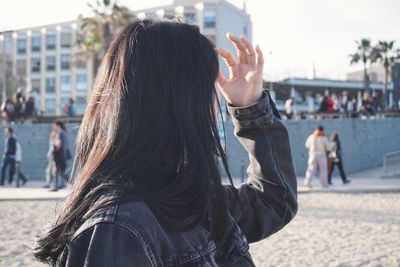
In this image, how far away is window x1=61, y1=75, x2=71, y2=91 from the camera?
206ft

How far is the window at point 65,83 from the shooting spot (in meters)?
62.8

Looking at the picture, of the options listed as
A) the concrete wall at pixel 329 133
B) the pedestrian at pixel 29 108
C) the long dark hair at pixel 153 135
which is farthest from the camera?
the pedestrian at pixel 29 108

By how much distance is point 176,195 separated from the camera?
137 centimetres

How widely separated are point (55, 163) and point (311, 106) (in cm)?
1717

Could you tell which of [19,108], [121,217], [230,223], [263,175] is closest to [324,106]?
[19,108]

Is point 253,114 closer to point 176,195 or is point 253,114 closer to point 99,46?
point 176,195

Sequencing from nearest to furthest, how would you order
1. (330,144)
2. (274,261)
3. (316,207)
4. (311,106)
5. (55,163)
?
(274,261)
(316,207)
(55,163)
(330,144)
(311,106)

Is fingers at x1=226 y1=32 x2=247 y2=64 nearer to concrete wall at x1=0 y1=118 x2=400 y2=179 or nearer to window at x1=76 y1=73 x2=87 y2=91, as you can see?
concrete wall at x1=0 y1=118 x2=400 y2=179

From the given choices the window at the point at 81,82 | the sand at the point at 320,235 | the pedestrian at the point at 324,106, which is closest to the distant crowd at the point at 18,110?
the sand at the point at 320,235

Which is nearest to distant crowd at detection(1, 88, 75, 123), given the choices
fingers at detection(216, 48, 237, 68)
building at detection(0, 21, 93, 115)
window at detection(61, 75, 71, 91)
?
fingers at detection(216, 48, 237, 68)

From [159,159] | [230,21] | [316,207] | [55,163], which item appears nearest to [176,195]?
[159,159]

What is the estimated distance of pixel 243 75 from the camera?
6.06ft

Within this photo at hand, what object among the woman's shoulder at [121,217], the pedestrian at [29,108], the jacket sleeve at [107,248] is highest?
the pedestrian at [29,108]

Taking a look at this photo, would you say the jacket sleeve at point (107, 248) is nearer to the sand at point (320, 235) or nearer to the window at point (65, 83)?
the sand at point (320, 235)
